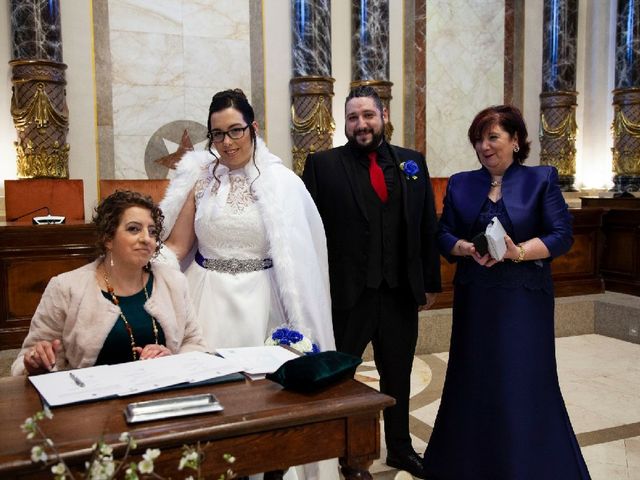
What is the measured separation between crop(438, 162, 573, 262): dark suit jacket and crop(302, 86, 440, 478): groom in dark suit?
282mm

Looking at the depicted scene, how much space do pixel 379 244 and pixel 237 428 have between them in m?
1.92

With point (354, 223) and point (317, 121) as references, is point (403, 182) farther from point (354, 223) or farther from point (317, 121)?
point (317, 121)

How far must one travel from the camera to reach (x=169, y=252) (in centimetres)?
296

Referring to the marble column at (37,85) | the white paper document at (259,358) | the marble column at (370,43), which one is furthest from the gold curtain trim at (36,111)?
the white paper document at (259,358)

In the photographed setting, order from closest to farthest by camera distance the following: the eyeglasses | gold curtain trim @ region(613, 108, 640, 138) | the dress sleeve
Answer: the eyeglasses < the dress sleeve < gold curtain trim @ region(613, 108, 640, 138)

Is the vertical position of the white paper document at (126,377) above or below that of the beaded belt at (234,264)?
below

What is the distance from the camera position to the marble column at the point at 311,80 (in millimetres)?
7957

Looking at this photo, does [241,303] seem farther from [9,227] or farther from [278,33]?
[278,33]

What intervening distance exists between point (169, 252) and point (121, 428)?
1.46 metres

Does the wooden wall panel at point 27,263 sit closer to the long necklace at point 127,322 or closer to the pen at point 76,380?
the long necklace at point 127,322

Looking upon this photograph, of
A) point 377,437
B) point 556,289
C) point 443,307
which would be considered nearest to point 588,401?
point 443,307

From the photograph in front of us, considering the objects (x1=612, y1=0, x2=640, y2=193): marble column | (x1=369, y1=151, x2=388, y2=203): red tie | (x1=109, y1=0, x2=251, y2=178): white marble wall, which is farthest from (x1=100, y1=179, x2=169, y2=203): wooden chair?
(x1=612, y1=0, x2=640, y2=193): marble column

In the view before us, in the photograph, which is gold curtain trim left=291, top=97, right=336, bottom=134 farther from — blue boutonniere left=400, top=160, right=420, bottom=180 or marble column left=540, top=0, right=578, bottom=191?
blue boutonniere left=400, top=160, right=420, bottom=180

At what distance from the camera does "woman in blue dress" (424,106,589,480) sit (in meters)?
3.09
